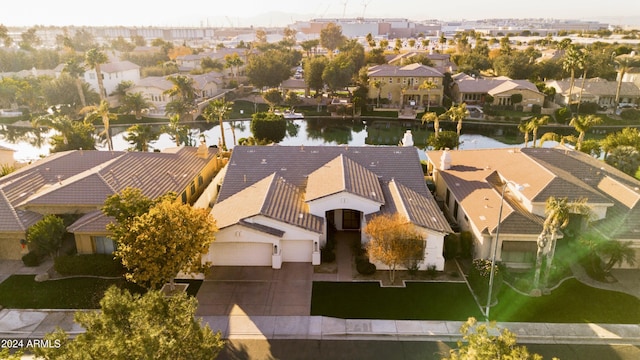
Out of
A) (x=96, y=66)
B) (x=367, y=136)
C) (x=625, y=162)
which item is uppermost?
(x=96, y=66)

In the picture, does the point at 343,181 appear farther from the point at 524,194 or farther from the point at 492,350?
the point at 492,350

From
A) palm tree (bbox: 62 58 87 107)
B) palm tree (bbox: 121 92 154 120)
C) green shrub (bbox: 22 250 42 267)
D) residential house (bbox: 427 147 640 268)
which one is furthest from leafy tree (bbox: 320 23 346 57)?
green shrub (bbox: 22 250 42 267)

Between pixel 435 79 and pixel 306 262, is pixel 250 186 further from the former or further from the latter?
pixel 435 79

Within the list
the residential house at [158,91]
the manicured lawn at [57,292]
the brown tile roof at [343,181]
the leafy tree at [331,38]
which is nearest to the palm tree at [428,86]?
the residential house at [158,91]

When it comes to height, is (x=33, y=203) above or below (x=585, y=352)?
above

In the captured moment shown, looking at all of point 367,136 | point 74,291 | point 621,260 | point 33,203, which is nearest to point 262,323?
point 74,291

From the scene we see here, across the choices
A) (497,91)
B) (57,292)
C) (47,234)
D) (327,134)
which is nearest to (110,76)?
(327,134)

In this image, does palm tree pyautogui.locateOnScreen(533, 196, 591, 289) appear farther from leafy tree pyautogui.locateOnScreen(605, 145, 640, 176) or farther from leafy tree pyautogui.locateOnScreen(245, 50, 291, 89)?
leafy tree pyautogui.locateOnScreen(245, 50, 291, 89)
